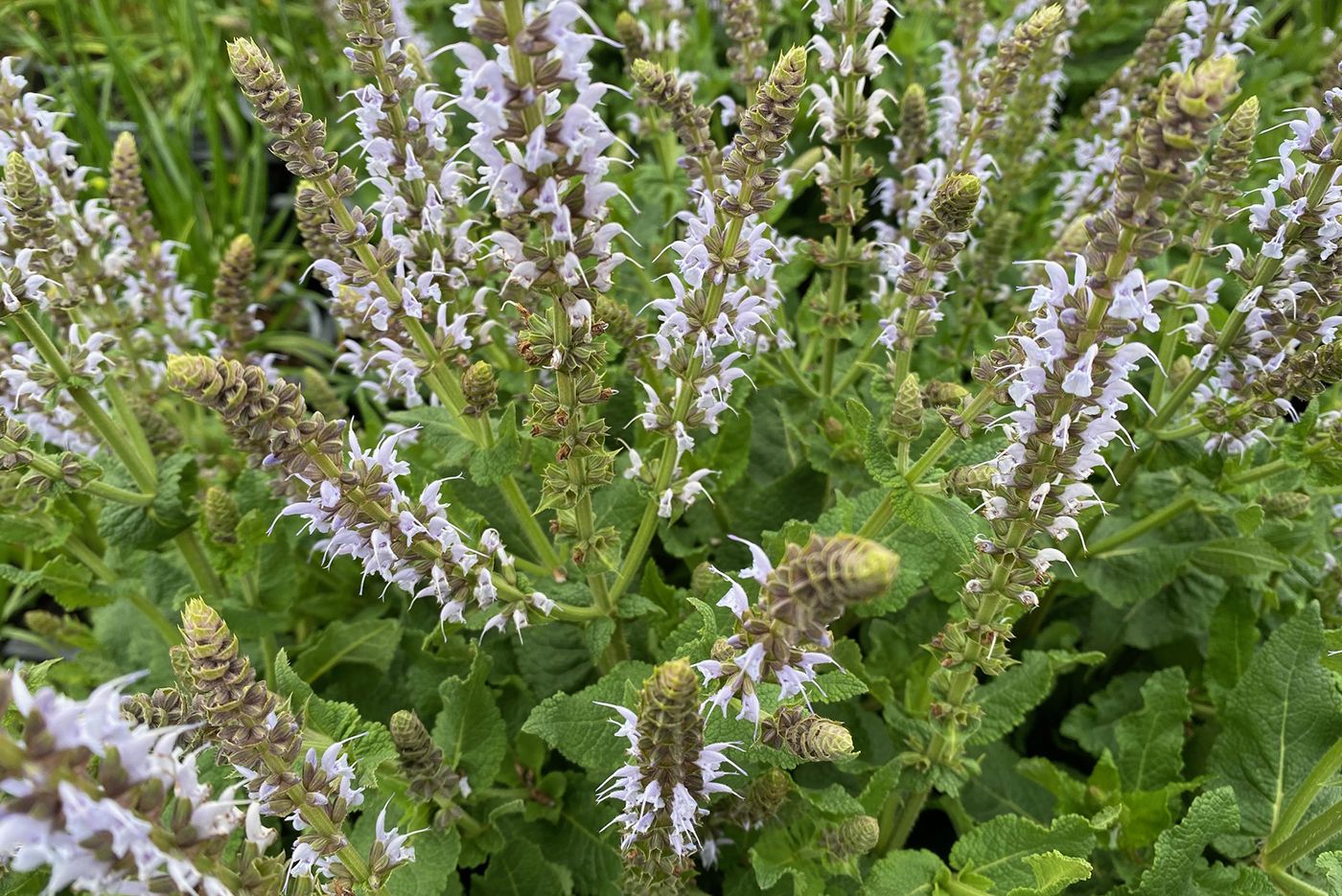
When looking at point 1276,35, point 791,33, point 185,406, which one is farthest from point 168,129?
point 1276,35

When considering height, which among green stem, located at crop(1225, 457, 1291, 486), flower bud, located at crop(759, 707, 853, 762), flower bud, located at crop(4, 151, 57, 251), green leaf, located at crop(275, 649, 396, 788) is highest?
flower bud, located at crop(4, 151, 57, 251)

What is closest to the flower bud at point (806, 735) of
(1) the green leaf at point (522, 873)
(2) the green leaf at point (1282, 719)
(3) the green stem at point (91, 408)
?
(1) the green leaf at point (522, 873)

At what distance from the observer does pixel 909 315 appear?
254cm

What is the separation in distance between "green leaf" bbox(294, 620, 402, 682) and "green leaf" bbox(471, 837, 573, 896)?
0.75 metres

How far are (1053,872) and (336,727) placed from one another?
5.58ft

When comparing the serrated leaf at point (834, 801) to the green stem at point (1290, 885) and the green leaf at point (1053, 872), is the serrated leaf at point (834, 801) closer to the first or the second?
the green leaf at point (1053, 872)

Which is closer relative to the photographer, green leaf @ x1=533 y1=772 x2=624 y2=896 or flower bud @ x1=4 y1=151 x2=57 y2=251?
flower bud @ x1=4 y1=151 x2=57 y2=251

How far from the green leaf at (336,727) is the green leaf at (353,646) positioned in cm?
71

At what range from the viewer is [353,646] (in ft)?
10.0

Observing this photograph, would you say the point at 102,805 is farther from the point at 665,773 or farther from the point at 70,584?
the point at 70,584

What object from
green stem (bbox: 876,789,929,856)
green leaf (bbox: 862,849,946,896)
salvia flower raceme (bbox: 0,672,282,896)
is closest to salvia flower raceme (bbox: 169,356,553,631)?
salvia flower raceme (bbox: 0,672,282,896)

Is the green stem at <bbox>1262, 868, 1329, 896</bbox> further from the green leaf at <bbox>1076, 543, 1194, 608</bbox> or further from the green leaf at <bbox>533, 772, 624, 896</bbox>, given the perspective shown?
the green leaf at <bbox>533, 772, 624, 896</bbox>

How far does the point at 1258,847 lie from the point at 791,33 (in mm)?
4465

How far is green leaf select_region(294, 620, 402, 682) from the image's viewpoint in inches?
120
